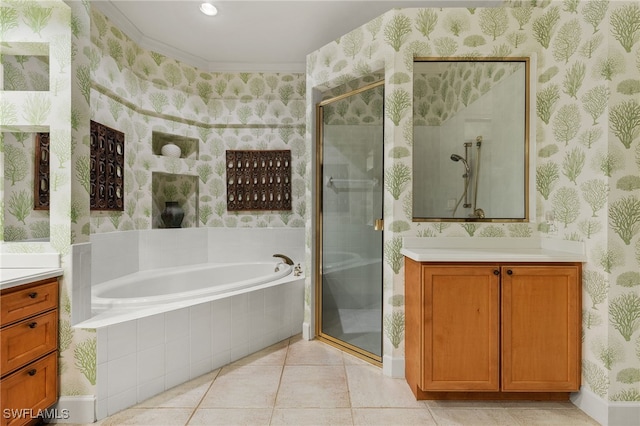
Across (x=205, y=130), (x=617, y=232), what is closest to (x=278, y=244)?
(x=205, y=130)

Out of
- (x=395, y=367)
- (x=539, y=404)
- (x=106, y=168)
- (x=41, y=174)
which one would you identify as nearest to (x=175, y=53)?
(x=106, y=168)

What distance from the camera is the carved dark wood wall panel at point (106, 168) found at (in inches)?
99.0

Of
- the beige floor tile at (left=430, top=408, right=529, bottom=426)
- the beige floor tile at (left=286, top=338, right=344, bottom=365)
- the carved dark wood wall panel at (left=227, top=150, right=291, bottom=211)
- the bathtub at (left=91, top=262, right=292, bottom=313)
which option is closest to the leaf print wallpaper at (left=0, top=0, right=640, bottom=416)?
the beige floor tile at (left=286, top=338, right=344, bottom=365)

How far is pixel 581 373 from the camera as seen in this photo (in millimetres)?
1788

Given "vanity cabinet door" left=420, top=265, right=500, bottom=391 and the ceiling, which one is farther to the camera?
the ceiling

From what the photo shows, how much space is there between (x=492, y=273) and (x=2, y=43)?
9.55 feet

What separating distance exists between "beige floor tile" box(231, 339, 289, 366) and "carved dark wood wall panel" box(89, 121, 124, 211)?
5.59 ft

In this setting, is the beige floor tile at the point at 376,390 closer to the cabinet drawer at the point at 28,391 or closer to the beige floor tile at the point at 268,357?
the beige floor tile at the point at 268,357

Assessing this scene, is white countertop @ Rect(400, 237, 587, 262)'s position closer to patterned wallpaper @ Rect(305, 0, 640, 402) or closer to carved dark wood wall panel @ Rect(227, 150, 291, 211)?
patterned wallpaper @ Rect(305, 0, 640, 402)

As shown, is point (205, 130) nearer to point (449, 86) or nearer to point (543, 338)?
point (449, 86)

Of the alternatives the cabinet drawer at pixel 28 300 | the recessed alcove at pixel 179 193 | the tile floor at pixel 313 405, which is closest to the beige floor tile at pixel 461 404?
the tile floor at pixel 313 405

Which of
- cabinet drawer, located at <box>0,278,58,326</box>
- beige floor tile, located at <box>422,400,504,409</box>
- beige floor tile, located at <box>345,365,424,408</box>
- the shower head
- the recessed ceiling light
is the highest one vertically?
the recessed ceiling light

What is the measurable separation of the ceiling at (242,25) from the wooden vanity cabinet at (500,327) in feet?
6.81

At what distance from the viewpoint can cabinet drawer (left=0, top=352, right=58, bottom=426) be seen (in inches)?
55.2
